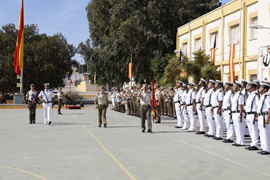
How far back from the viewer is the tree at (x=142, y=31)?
1587 inches

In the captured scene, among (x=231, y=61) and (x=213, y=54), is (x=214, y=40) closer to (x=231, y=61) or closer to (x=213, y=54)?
(x=213, y=54)

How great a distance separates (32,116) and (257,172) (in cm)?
1443

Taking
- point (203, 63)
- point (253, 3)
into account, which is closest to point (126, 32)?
point (203, 63)

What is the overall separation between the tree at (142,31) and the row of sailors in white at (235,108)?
23883 millimetres

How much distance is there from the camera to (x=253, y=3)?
24750 millimetres

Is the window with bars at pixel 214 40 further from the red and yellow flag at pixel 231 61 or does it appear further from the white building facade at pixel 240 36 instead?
the red and yellow flag at pixel 231 61

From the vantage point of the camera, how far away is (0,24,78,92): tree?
43.9m

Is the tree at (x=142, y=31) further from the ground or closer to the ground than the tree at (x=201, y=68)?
further from the ground

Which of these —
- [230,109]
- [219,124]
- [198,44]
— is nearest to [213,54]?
[198,44]

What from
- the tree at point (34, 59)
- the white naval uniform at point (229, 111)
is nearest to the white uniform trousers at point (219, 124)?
the white naval uniform at point (229, 111)

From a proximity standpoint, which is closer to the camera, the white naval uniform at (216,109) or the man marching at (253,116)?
the man marching at (253,116)

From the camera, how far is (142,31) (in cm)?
4091

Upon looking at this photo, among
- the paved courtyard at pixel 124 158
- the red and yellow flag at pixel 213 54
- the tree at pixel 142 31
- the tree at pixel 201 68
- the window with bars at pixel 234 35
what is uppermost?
the tree at pixel 142 31

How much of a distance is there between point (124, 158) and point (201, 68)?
18.3 meters
